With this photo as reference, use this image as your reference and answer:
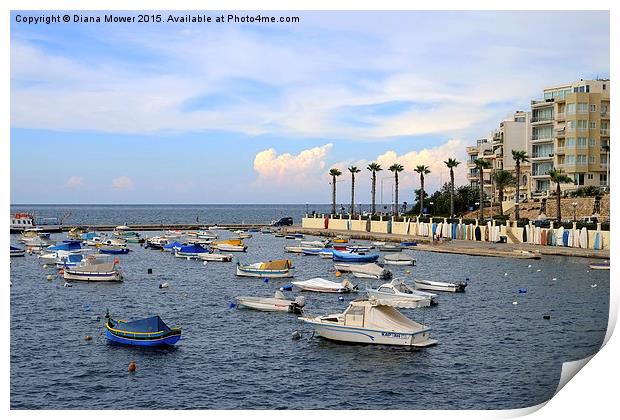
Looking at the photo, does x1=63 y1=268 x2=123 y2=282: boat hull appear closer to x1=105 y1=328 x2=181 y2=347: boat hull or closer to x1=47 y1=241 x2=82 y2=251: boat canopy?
x1=47 y1=241 x2=82 y2=251: boat canopy

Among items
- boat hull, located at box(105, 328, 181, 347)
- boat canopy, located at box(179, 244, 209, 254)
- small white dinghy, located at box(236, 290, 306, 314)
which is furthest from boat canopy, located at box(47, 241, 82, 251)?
boat hull, located at box(105, 328, 181, 347)

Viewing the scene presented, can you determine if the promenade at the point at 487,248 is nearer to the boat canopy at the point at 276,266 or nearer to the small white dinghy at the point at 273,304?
the boat canopy at the point at 276,266

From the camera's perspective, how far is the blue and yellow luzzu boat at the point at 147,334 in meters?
40.3

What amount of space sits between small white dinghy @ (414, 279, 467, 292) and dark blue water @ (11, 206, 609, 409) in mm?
1673

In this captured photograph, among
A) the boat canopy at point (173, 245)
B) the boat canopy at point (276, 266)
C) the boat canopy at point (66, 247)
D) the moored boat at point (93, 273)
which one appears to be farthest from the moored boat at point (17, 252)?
the boat canopy at point (276, 266)

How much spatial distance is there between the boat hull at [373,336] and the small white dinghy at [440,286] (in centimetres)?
1906

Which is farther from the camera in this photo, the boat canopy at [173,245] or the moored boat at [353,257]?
the boat canopy at [173,245]

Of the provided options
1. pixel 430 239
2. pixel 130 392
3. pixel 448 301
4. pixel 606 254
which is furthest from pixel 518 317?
pixel 430 239

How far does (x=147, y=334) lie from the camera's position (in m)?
40.3

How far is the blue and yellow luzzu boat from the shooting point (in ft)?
132

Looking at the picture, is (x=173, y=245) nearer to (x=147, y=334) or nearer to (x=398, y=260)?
(x=398, y=260)

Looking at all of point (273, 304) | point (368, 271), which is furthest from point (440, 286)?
point (273, 304)

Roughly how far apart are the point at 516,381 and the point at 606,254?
45733mm
